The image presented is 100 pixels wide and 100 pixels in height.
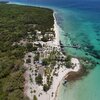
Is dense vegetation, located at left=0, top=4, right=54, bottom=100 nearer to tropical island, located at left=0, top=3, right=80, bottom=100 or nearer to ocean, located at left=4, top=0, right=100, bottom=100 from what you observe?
tropical island, located at left=0, top=3, right=80, bottom=100

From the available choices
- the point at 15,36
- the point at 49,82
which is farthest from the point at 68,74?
the point at 15,36

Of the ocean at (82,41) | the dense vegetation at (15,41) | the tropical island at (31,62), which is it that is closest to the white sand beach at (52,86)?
the tropical island at (31,62)

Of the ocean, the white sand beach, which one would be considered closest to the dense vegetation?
the white sand beach

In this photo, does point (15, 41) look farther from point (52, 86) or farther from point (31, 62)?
point (52, 86)

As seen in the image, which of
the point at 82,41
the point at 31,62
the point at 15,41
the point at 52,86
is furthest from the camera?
the point at 82,41

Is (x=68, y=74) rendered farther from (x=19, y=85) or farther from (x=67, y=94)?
(x=19, y=85)

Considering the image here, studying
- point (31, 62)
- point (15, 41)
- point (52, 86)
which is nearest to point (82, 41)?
point (15, 41)

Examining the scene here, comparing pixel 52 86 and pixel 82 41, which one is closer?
pixel 52 86
